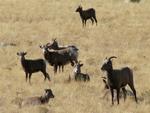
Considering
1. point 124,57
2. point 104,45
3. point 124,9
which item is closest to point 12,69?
point 124,57

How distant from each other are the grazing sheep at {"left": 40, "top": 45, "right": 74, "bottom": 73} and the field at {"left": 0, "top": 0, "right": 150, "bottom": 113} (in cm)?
44

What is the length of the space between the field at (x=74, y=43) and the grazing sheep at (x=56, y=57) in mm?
441

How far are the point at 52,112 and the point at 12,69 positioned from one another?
7.22m

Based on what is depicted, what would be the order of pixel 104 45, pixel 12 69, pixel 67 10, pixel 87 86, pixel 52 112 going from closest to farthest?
pixel 52 112, pixel 87 86, pixel 12 69, pixel 104 45, pixel 67 10

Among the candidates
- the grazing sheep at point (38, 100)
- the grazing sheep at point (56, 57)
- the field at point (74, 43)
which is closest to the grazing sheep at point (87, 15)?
the field at point (74, 43)

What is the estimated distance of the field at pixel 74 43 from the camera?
17.3 metres

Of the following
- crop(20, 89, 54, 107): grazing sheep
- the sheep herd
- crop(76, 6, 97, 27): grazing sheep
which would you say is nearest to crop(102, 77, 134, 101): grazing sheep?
the sheep herd

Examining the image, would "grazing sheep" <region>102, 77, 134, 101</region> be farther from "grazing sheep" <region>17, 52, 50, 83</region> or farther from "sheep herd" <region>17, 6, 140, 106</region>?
"grazing sheep" <region>17, 52, 50, 83</region>

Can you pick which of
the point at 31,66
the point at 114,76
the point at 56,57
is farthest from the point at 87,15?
the point at 114,76

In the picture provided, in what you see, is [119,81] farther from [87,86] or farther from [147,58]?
[147,58]

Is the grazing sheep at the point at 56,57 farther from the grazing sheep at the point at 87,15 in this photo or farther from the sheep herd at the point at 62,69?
the grazing sheep at the point at 87,15

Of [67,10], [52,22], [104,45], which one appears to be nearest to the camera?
[104,45]

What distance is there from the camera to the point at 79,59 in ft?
83.8

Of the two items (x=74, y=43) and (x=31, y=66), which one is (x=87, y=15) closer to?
(x=74, y=43)
